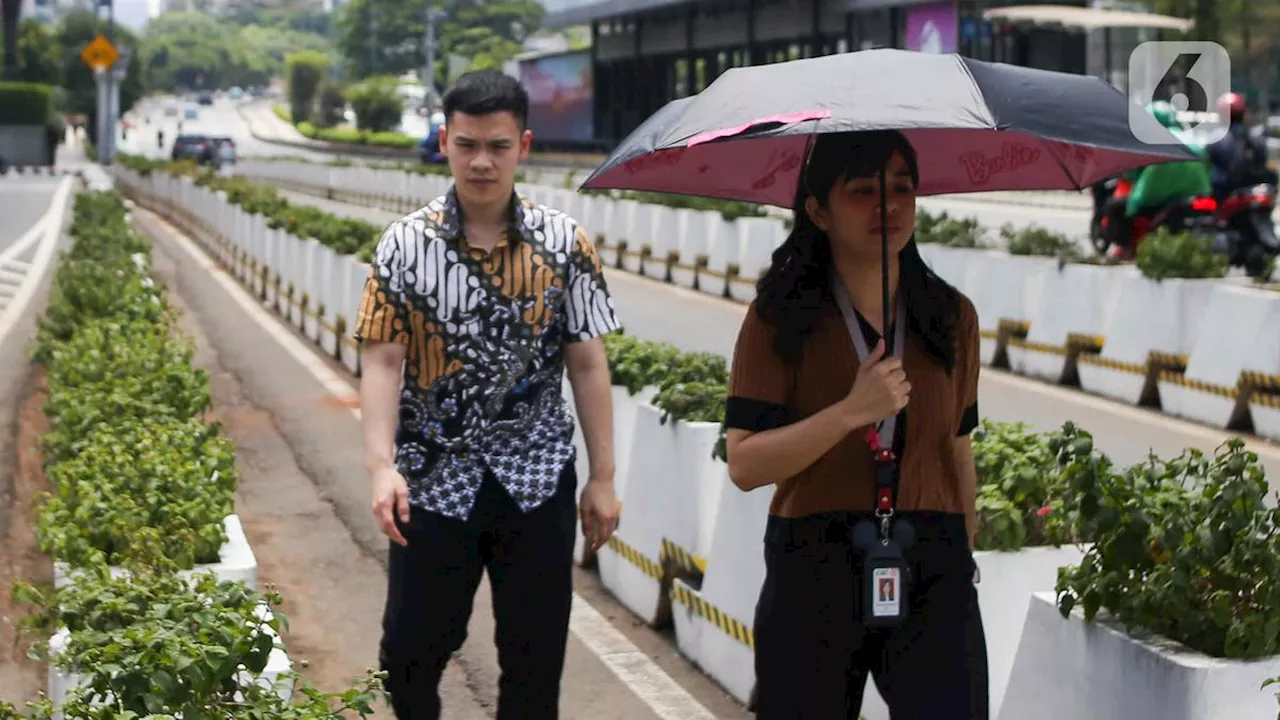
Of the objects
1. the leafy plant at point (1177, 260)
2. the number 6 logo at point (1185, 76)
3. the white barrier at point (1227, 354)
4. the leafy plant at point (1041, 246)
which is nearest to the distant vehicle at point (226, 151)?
the number 6 logo at point (1185, 76)

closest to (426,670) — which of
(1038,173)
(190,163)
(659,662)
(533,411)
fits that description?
(533,411)

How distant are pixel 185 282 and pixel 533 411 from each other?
73.7 ft

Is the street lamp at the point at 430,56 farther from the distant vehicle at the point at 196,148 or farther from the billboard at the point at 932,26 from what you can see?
the billboard at the point at 932,26

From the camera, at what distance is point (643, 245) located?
2523cm

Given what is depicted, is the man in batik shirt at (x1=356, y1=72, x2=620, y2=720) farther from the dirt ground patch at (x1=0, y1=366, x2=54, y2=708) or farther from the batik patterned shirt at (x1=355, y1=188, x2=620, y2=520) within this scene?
the dirt ground patch at (x1=0, y1=366, x2=54, y2=708)

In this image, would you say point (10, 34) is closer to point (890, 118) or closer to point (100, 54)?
point (100, 54)

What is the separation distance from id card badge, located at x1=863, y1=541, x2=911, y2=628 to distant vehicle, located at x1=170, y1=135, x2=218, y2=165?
243 feet

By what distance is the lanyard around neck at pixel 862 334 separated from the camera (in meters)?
3.99

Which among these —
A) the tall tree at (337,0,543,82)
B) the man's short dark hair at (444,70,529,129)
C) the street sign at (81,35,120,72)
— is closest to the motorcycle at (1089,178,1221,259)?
the man's short dark hair at (444,70,529,129)

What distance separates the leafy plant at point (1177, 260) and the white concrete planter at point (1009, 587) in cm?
Answer: 811

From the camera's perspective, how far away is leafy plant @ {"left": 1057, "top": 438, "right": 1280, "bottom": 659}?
4.47 metres

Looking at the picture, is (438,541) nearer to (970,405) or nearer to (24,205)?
(970,405)

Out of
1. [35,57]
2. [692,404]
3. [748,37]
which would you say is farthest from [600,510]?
[35,57]

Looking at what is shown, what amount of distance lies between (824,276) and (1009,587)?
74.7 inches
